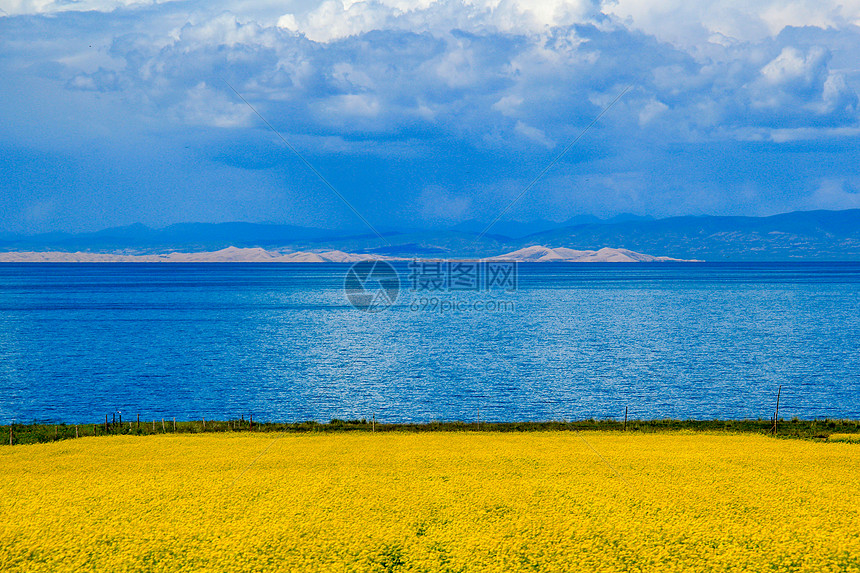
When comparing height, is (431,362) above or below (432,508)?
below

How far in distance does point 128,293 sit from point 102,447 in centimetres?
15205

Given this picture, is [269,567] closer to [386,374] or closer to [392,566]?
[392,566]

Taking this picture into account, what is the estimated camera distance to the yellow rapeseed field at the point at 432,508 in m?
16.5

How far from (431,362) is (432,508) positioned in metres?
46.2

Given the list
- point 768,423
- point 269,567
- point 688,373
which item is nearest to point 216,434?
point 269,567

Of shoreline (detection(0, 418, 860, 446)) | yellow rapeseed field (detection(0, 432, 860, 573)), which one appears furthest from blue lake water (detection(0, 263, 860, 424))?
yellow rapeseed field (detection(0, 432, 860, 573))

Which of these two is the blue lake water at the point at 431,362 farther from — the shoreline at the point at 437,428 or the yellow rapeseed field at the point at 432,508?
the yellow rapeseed field at the point at 432,508

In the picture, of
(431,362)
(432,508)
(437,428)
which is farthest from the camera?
(431,362)

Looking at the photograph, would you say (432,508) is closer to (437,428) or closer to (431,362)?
(437,428)

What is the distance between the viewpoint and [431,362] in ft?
215

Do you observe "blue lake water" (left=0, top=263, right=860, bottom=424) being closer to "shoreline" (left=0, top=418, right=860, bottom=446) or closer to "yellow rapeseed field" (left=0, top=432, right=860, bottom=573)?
"shoreline" (left=0, top=418, right=860, bottom=446)

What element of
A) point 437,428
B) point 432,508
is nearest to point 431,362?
point 437,428

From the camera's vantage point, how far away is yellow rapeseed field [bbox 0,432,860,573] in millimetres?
16500

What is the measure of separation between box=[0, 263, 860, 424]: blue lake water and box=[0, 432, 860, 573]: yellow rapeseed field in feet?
60.3
